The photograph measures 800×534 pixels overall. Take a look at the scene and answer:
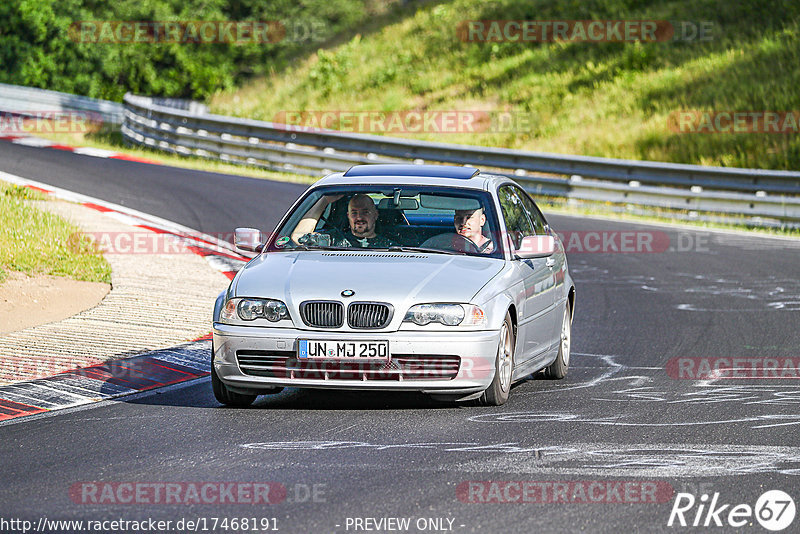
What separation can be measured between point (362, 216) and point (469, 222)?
2.50ft

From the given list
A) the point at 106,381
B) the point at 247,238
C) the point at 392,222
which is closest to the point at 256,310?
the point at 247,238

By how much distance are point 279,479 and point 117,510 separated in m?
0.87

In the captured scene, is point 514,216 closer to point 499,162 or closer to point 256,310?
point 256,310

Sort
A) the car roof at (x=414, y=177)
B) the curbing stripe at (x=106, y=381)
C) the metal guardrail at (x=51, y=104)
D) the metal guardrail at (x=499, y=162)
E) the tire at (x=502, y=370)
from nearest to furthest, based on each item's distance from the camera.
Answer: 1. the tire at (x=502, y=370)
2. the curbing stripe at (x=106, y=381)
3. the car roof at (x=414, y=177)
4. the metal guardrail at (x=499, y=162)
5. the metal guardrail at (x=51, y=104)

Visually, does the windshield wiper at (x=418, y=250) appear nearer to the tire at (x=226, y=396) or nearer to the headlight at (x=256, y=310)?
the headlight at (x=256, y=310)

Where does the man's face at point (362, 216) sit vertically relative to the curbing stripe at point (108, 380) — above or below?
above

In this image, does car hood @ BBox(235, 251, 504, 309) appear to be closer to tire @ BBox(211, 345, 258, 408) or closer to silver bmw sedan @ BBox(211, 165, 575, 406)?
silver bmw sedan @ BBox(211, 165, 575, 406)

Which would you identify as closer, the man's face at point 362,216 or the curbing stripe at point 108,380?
the curbing stripe at point 108,380

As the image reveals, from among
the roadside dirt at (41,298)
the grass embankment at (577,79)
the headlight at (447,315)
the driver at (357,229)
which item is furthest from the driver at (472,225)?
the grass embankment at (577,79)

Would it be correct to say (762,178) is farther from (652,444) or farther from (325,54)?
(325,54)

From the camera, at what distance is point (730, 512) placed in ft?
18.3

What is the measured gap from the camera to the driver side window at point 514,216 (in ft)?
29.9

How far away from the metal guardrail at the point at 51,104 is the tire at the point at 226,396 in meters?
29.1

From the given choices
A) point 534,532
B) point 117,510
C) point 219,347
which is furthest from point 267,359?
point 534,532
